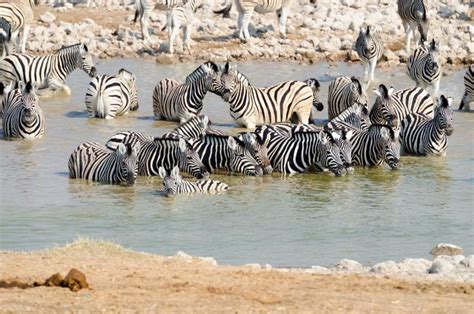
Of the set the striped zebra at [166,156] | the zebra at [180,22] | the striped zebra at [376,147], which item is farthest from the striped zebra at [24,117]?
the zebra at [180,22]

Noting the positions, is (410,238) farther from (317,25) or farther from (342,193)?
(317,25)

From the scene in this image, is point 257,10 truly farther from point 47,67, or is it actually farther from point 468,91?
point 468,91

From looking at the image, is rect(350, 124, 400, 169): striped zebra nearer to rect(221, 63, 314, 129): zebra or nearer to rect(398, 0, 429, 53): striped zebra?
rect(221, 63, 314, 129): zebra

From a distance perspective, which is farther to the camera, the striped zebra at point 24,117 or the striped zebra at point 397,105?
the striped zebra at point 397,105

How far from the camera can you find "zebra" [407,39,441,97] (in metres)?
24.2

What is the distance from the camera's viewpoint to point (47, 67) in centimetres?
2519

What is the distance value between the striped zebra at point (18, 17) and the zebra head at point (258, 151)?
41.6 feet

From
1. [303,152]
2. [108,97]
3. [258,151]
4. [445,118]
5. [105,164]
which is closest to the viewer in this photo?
[105,164]

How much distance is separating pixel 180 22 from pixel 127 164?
45.1 feet

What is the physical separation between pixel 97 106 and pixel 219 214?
8123 millimetres

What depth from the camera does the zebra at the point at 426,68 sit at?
2420 cm

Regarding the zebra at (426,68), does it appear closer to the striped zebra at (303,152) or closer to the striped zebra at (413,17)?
the striped zebra at (413,17)

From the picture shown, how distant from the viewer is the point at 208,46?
31078mm

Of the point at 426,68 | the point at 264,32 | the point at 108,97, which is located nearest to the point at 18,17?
the point at 264,32
